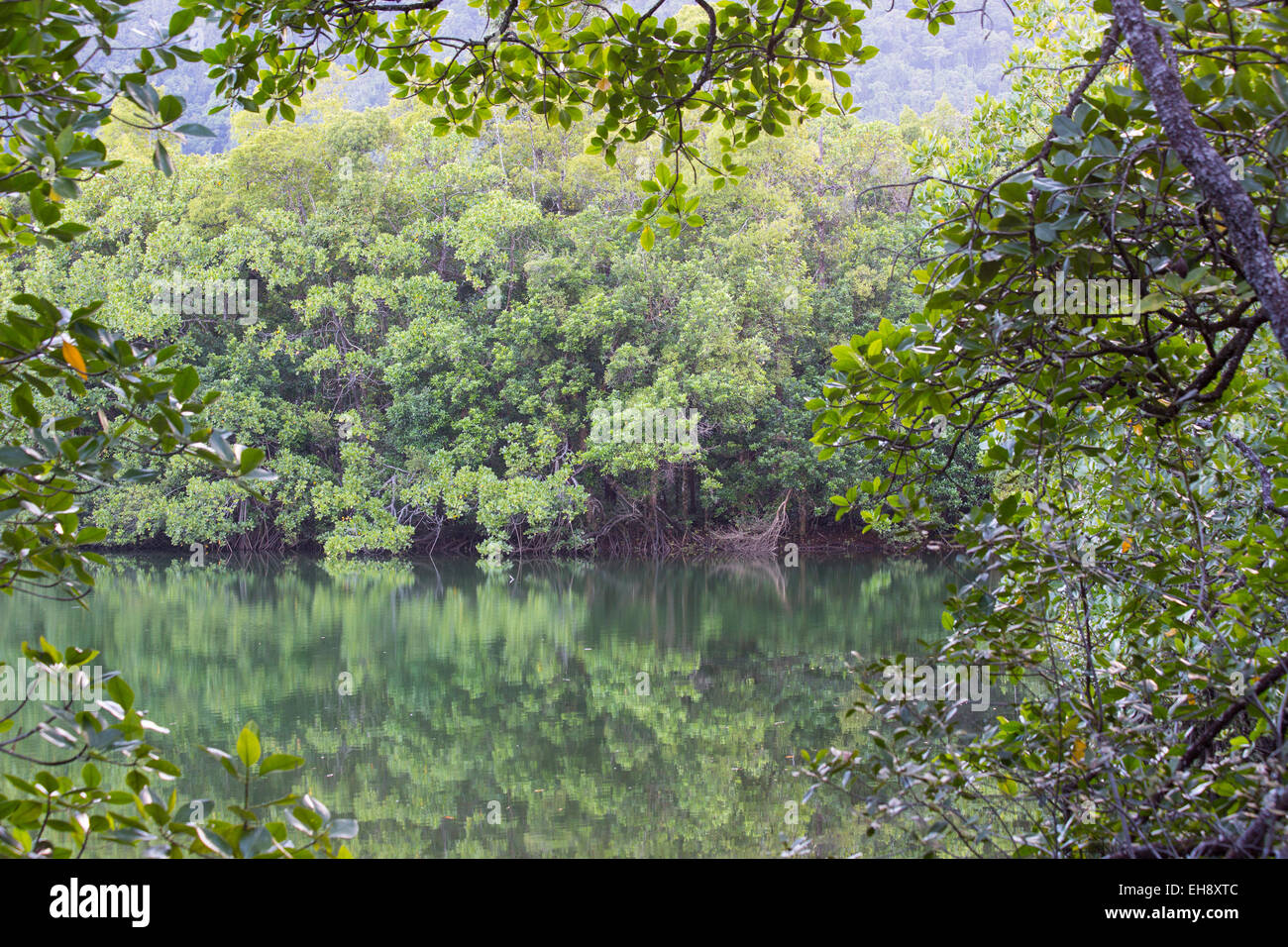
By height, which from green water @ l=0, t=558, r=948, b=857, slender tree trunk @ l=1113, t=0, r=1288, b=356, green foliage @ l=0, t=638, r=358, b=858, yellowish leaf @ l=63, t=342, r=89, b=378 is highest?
slender tree trunk @ l=1113, t=0, r=1288, b=356

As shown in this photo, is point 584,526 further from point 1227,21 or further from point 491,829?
point 1227,21

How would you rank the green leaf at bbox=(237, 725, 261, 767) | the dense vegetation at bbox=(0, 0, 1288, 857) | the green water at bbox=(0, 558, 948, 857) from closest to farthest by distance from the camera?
1. the green leaf at bbox=(237, 725, 261, 767)
2. the dense vegetation at bbox=(0, 0, 1288, 857)
3. the green water at bbox=(0, 558, 948, 857)

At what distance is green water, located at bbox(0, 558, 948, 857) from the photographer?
530 cm

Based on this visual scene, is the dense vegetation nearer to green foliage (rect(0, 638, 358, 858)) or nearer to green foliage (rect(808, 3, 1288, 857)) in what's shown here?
green foliage (rect(808, 3, 1288, 857))

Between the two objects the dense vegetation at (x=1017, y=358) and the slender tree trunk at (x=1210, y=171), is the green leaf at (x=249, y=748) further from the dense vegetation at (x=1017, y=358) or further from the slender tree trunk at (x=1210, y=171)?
the slender tree trunk at (x=1210, y=171)

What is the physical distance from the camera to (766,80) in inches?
89.7

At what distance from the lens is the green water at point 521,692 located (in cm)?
530

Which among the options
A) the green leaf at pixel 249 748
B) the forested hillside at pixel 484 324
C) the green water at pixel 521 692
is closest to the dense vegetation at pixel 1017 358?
the green leaf at pixel 249 748

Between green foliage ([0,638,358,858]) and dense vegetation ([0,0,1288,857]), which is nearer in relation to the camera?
green foliage ([0,638,358,858])

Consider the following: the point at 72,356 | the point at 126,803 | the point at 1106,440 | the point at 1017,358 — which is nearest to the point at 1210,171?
the point at 1017,358

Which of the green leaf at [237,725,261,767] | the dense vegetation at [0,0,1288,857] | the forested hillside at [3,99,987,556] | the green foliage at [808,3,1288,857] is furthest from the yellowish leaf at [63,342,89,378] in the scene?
the forested hillside at [3,99,987,556]

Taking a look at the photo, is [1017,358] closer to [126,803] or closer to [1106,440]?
[1106,440]
